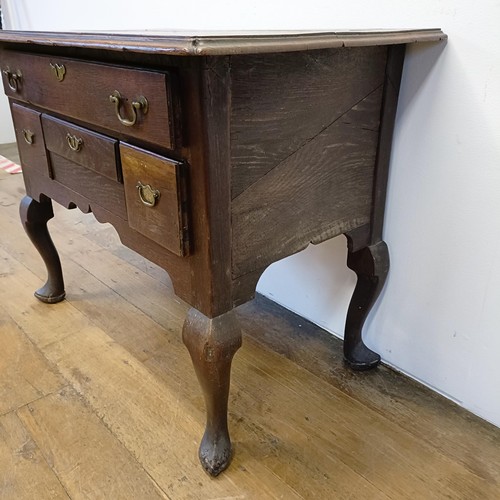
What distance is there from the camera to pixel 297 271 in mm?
1347

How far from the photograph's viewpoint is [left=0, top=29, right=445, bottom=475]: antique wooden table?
67 centimetres

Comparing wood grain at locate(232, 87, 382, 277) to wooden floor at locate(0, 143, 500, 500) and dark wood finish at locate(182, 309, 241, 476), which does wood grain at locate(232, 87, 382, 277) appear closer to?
dark wood finish at locate(182, 309, 241, 476)

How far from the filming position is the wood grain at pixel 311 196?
30.7 inches

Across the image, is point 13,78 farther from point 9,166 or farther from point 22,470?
point 9,166

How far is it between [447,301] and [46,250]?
1.04m

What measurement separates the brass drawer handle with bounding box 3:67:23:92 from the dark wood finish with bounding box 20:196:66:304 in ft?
Result: 0.93

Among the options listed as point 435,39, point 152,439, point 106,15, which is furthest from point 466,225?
point 106,15

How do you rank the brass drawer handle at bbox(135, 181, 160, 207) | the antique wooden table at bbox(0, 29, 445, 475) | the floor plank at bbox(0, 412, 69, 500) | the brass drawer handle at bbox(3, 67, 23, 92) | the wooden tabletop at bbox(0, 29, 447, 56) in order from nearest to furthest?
1. the wooden tabletop at bbox(0, 29, 447, 56)
2. the antique wooden table at bbox(0, 29, 445, 475)
3. the brass drawer handle at bbox(135, 181, 160, 207)
4. the floor plank at bbox(0, 412, 69, 500)
5. the brass drawer handle at bbox(3, 67, 23, 92)

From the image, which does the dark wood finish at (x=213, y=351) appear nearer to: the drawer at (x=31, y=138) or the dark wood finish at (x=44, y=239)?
the drawer at (x=31, y=138)

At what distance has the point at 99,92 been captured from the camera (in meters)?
0.81

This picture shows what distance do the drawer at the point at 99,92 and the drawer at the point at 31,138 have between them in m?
0.04

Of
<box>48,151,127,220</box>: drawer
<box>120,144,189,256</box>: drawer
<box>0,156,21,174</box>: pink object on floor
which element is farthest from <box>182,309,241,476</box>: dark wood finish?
<box>0,156,21,174</box>: pink object on floor

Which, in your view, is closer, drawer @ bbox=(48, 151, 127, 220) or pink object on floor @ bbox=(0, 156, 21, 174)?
drawer @ bbox=(48, 151, 127, 220)

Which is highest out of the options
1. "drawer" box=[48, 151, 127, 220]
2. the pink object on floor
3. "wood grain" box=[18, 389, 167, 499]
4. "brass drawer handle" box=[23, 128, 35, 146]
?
"brass drawer handle" box=[23, 128, 35, 146]
